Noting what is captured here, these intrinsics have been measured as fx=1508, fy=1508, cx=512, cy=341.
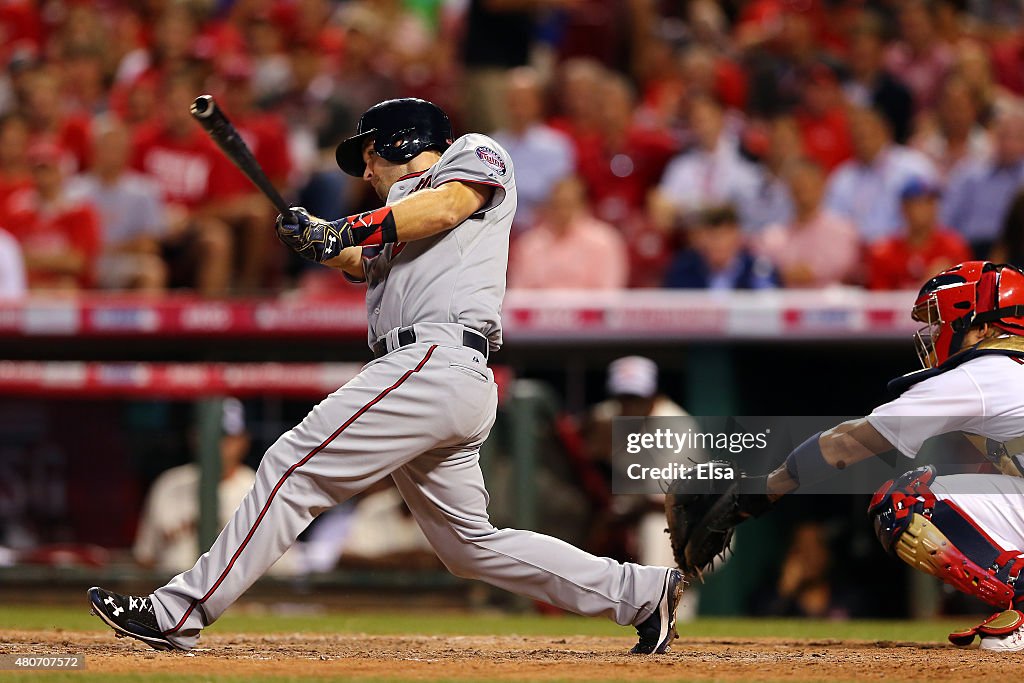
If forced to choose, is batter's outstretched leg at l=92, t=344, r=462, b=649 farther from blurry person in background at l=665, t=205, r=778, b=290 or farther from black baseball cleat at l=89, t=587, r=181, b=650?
blurry person in background at l=665, t=205, r=778, b=290

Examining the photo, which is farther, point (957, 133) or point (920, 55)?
point (920, 55)

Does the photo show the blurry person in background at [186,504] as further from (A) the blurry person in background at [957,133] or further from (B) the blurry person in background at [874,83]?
(B) the blurry person in background at [874,83]

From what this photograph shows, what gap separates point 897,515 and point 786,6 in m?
7.97

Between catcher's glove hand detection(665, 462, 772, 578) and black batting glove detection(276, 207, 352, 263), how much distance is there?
1.44 m

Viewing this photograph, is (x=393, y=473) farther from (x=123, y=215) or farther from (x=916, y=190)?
(x=123, y=215)

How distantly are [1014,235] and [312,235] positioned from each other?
17.7 feet

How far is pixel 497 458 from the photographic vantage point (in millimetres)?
8164

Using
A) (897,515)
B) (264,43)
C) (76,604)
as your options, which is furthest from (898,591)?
(264,43)

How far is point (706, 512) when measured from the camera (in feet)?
15.9

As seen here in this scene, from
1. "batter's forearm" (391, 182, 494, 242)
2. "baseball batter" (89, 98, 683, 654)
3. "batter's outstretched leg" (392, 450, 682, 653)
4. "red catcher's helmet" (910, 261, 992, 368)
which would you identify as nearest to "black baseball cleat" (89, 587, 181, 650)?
"baseball batter" (89, 98, 683, 654)

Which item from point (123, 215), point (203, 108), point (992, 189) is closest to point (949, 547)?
point (203, 108)

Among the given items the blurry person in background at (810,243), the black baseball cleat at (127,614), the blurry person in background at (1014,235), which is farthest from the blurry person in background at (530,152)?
the black baseball cleat at (127,614)

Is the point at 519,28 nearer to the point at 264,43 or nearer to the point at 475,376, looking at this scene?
the point at 264,43

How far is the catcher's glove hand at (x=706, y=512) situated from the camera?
4.79 m
